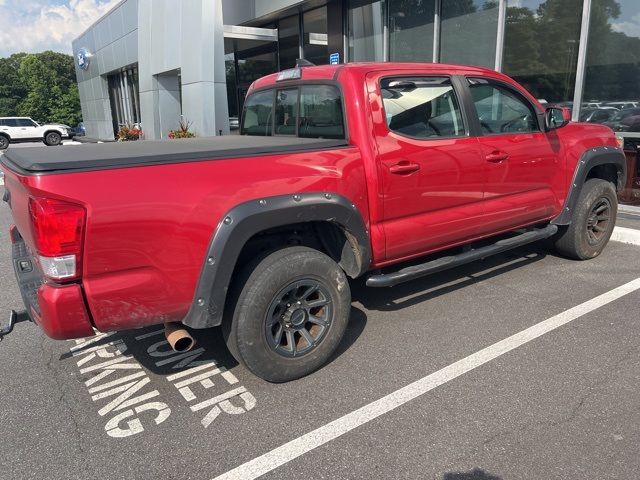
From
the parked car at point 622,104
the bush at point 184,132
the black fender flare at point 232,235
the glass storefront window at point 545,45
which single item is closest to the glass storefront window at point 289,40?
the bush at point 184,132

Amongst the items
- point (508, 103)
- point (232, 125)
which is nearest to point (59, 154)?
point (508, 103)

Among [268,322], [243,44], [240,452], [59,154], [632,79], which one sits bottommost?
[240,452]

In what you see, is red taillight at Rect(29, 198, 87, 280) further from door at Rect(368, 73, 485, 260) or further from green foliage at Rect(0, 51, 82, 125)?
green foliage at Rect(0, 51, 82, 125)

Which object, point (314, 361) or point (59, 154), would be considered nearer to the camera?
point (59, 154)

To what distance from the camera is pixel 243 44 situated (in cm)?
1586

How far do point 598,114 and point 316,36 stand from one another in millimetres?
8282

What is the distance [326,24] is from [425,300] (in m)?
10.9

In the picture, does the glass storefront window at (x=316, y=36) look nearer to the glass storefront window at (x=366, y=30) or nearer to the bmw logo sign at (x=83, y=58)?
the glass storefront window at (x=366, y=30)

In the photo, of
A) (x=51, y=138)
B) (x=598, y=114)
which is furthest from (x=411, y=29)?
(x=51, y=138)

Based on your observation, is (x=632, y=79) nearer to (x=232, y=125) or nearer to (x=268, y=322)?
(x=268, y=322)

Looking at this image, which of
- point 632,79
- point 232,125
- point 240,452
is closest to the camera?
point 240,452

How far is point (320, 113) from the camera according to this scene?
3684 millimetres

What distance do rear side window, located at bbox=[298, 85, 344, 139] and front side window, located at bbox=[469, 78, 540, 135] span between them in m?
1.26

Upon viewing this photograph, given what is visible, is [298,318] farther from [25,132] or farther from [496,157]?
[25,132]
